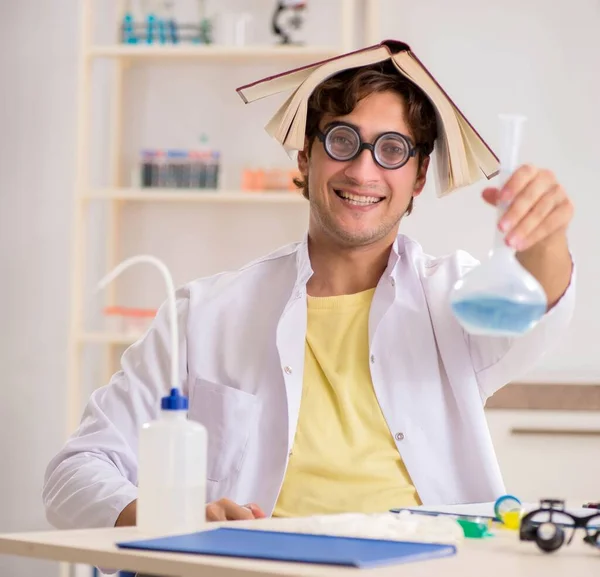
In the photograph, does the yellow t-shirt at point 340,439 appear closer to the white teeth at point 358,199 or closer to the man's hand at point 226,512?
the white teeth at point 358,199

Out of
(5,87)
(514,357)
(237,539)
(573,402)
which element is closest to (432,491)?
(514,357)

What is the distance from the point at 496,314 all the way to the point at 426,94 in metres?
0.84

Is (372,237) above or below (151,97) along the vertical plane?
below

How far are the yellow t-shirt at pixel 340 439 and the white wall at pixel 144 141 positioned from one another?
1793 mm

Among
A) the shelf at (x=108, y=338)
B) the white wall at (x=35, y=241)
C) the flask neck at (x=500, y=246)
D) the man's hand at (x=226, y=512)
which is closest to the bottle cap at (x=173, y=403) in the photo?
the man's hand at (x=226, y=512)

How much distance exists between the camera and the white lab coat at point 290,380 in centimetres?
173

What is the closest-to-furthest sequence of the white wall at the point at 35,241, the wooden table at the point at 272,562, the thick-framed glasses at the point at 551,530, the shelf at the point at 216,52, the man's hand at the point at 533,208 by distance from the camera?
the wooden table at the point at 272,562
the thick-framed glasses at the point at 551,530
the man's hand at the point at 533,208
the shelf at the point at 216,52
the white wall at the point at 35,241

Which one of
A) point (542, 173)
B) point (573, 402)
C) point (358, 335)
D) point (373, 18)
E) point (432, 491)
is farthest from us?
point (373, 18)

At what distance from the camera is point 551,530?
1056 mm

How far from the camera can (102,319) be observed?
12.4 feet

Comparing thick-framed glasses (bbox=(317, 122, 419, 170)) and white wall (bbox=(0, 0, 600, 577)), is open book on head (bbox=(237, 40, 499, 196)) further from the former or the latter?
white wall (bbox=(0, 0, 600, 577))

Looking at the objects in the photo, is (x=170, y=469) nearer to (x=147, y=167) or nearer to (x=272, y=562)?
(x=272, y=562)

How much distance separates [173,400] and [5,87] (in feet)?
9.78

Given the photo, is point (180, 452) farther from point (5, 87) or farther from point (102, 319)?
point (5, 87)
